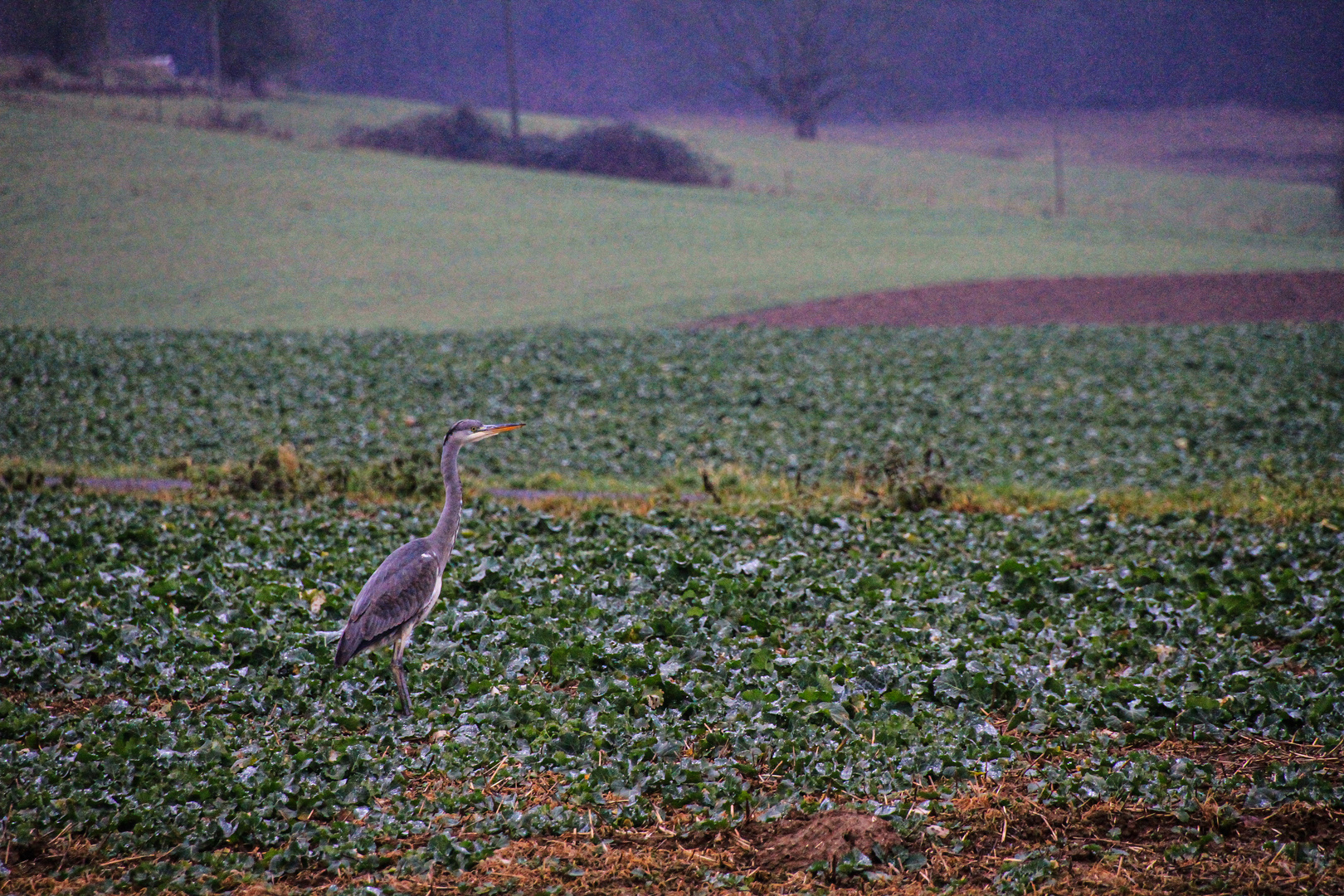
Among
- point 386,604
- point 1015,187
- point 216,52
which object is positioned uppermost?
Result: point 216,52

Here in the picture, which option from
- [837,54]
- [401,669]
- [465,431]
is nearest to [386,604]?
[401,669]

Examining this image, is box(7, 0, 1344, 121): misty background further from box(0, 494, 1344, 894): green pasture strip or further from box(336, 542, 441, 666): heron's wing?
box(336, 542, 441, 666): heron's wing

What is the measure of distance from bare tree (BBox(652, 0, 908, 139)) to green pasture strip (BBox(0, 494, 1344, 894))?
79.6 m

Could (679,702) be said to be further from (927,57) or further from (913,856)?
(927,57)

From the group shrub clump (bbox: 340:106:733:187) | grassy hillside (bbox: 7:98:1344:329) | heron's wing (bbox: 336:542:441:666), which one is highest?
shrub clump (bbox: 340:106:733:187)

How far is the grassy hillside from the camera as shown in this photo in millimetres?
31094

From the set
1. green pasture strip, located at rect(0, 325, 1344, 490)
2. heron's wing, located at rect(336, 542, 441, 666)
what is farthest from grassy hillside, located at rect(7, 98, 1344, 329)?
heron's wing, located at rect(336, 542, 441, 666)

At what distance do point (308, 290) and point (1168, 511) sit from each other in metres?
27.5

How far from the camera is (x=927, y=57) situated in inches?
3792

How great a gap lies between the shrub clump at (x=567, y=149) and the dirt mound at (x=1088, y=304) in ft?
85.0

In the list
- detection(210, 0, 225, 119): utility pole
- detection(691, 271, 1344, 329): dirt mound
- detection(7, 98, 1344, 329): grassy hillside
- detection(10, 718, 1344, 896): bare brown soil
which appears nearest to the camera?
detection(10, 718, 1344, 896): bare brown soil

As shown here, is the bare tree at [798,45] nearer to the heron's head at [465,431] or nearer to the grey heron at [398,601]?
the heron's head at [465,431]

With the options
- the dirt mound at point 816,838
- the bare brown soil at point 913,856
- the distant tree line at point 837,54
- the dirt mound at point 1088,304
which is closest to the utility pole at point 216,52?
the distant tree line at point 837,54

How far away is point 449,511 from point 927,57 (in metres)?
98.8
